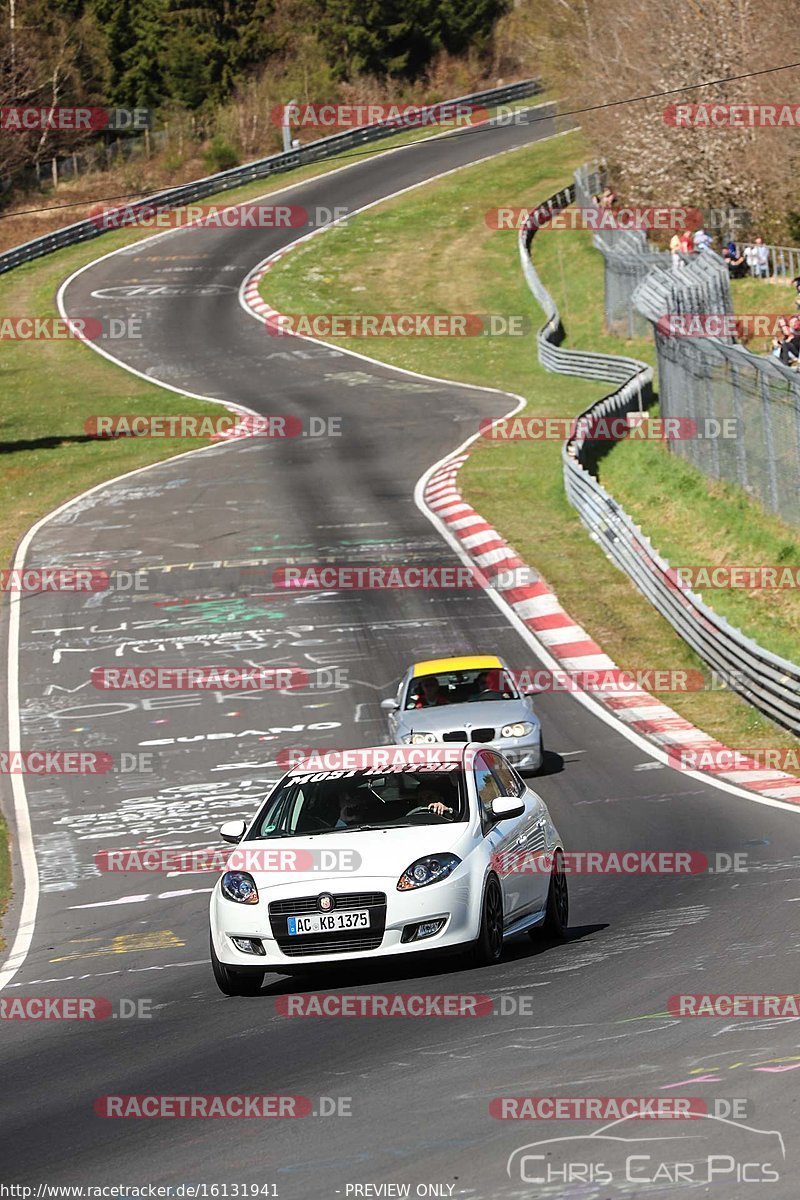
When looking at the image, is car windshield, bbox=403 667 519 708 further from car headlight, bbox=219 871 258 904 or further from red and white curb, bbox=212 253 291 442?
red and white curb, bbox=212 253 291 442

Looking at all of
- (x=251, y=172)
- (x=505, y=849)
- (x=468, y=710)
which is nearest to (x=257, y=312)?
(x=251, y=172)

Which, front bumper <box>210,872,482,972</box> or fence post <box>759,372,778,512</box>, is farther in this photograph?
fence post <box>759,372,778,512</box>

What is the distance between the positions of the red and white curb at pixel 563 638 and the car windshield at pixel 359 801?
6.60 meters

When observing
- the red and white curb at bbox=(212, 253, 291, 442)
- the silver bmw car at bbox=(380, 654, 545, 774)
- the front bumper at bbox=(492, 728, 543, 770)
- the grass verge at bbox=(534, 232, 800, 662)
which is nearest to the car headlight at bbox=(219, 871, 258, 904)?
the silver bmw car at bbox=(380, 654, 545, 774)

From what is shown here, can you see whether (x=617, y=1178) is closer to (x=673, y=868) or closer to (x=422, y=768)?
(x=422, y=768)

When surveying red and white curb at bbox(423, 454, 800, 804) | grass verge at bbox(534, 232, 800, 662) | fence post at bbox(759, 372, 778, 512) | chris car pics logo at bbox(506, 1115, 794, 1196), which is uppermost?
chris car pics logo at bbox(506, 1115, 794, 1196)

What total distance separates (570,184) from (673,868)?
58.0 m

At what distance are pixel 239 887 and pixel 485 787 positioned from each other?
6.00 feet

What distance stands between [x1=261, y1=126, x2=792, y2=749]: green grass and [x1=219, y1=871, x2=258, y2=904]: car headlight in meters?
11.0

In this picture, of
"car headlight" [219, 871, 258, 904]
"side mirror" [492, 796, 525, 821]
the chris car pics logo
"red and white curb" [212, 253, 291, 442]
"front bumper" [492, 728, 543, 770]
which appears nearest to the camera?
the chris car pics logo

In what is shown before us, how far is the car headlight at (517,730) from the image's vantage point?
18.8 meters

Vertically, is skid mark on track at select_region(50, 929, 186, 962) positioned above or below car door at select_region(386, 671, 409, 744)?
above

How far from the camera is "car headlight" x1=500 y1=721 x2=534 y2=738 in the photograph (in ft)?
61.7

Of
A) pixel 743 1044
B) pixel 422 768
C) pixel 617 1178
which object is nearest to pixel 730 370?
pixel 422 768
